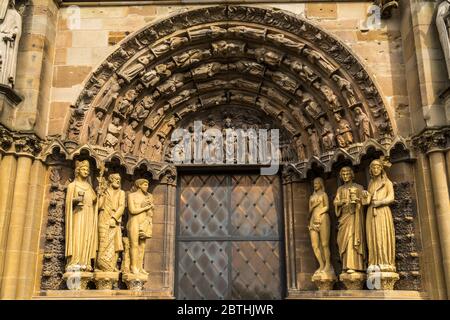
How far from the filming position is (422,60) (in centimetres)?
733

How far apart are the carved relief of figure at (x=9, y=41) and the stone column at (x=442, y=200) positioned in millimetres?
6175

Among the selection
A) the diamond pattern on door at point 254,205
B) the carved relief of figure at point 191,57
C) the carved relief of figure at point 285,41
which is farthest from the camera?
the diamond pattern on door at point 254,205

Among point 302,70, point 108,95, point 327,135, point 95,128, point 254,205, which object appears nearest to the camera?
point 95,128

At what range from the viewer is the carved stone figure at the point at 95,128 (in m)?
7.72

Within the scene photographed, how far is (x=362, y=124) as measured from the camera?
7.64m

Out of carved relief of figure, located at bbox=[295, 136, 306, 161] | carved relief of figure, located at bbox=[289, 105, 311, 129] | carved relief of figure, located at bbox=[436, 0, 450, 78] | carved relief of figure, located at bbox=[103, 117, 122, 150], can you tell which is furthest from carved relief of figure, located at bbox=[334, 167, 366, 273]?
carved relief of figure, located at bbox=[103, 117, 122, 150]

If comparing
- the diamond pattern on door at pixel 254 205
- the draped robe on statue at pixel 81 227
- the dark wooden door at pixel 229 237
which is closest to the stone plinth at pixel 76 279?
the draped robe on statue at pixel 81 227

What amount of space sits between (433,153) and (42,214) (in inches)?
227

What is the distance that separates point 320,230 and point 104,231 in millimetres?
3335

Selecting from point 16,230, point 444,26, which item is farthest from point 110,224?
point 444,26

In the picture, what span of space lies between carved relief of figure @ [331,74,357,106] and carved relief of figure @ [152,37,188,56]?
2.70m

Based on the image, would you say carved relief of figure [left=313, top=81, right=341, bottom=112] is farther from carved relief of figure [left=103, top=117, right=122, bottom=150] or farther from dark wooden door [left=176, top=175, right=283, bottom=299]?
carved relief of figure [left=103, top=117, right=122, bottom=150]

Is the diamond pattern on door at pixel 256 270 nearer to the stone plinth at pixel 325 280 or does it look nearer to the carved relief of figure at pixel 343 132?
the stone plinth at pixel 325 280

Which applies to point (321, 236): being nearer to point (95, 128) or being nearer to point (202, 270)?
point (202, 270)
